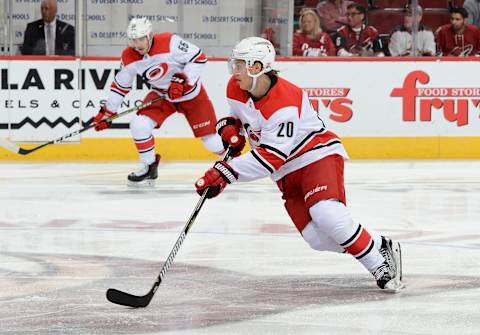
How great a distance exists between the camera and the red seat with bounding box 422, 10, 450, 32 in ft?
32.4

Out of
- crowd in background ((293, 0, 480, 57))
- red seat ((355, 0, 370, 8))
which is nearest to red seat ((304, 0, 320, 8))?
crowd in background ((293, 0, 480, 57))

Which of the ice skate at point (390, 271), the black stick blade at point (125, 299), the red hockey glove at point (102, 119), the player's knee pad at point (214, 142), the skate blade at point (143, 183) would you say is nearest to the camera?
the black stick blade at point (125, 299)

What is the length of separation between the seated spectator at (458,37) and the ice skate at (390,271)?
5608 mm

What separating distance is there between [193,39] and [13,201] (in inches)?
108

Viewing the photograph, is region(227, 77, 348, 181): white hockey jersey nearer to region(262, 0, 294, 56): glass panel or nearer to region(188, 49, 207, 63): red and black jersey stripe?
region(188, 49, 207, 63): red and black jersey stripe

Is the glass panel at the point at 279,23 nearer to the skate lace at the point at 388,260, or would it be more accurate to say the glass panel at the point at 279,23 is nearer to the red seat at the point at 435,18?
the red seat at the point at 435,18

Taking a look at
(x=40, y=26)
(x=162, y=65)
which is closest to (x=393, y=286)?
(x=162, y=65)

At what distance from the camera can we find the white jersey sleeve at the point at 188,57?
26.1 feet

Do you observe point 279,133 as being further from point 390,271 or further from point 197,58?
point 197,58

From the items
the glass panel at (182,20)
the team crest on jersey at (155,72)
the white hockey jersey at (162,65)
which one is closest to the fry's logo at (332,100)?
the glass panel at (182,20)

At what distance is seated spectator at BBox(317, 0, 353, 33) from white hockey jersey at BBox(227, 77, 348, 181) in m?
5.32

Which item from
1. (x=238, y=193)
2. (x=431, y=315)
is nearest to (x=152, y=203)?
(x=238, y=193)

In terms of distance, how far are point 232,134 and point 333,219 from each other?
1.72 ft

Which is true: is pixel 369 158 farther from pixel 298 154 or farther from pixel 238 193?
pixel 298 154
